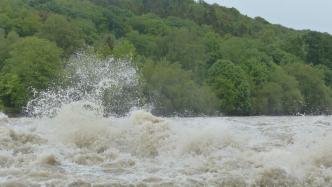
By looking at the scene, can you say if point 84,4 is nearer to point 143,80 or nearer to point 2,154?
point 143,80

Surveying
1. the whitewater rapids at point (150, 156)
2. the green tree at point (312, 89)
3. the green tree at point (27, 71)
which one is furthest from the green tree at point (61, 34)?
the whitewater rapids at point (150, 156)

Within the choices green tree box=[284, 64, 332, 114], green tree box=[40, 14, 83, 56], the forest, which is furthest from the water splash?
green tree box=[284, 64, 332, 114]

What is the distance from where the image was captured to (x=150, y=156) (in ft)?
54.0

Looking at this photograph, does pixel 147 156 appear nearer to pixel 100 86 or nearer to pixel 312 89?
pixel 100 86

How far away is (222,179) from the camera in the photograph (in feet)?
44.3

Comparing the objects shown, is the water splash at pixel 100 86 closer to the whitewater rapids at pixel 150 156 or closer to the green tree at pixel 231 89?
the green tree at pixel 231 89

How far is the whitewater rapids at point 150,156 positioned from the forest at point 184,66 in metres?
46.4

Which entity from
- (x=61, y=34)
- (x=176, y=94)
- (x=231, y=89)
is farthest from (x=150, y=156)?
(x=61, y=34)

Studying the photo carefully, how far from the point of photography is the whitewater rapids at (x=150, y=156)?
44.0 feet

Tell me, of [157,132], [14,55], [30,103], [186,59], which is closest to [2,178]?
[157,132]

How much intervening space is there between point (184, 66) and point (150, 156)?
249ft

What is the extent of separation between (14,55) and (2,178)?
60.0 meters

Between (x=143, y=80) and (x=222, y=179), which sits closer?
(x=222, y=179)

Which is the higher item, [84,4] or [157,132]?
[84,4]
